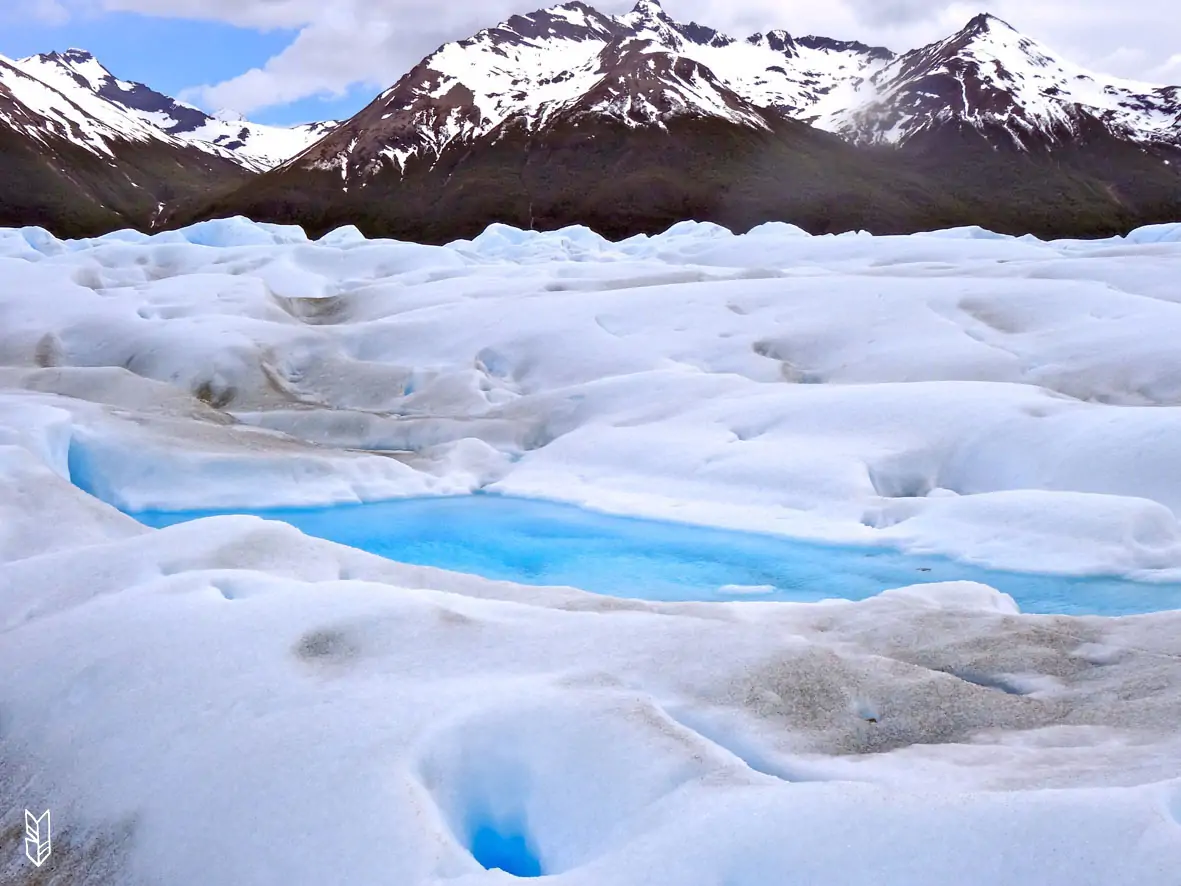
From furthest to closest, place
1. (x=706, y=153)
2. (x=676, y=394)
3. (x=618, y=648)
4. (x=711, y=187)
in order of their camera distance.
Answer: (x=706, y=153) < (x=711, y=187) < (x=676, y=394) < (x=618, y=648)

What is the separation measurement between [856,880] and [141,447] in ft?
31.1

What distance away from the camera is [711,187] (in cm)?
9744

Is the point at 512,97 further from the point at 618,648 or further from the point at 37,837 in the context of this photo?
the point at 37,837

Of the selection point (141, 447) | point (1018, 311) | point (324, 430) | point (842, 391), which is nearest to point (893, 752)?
point (842, 391)

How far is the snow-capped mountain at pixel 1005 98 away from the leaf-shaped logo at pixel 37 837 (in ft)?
442

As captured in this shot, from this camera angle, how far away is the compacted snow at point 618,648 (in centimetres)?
306

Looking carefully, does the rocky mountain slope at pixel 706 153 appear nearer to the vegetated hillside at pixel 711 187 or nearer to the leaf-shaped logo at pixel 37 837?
the vegetated hillside at pixel 711 187

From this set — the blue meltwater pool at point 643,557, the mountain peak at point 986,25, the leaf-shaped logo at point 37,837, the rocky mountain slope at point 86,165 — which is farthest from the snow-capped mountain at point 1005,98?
the leaf-shaped logo at point 37,837

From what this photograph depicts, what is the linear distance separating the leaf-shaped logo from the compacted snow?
0.05m

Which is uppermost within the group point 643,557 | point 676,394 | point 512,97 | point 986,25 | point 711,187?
point 986,25

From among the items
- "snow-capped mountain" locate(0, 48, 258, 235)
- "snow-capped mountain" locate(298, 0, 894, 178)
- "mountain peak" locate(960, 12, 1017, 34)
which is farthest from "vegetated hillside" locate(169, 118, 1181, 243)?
"mountain peak" locate(960, 12, 1017, 34)

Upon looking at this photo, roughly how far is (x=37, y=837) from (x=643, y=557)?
230 inches

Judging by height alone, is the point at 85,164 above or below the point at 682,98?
below

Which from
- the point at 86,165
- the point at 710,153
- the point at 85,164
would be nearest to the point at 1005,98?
the point at 710,153
